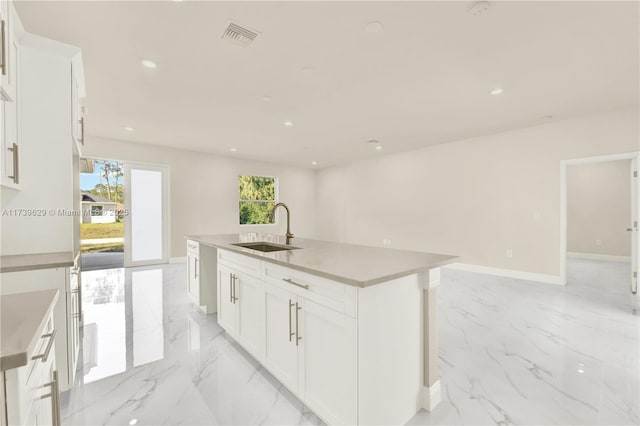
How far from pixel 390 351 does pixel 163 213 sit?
5.91 metres

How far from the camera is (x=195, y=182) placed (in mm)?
6305

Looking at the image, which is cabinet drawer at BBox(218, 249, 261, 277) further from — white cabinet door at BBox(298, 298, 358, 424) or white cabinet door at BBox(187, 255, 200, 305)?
white cabinet door at BBox(187, 255, 200, 305)

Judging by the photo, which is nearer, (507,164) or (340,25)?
(340,25)

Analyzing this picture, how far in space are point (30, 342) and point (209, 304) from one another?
97.5 inches

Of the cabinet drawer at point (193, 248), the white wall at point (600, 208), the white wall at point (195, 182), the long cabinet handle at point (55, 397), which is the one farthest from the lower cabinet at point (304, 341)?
the white wall at point (600, 208)

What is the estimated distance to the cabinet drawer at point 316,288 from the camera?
4.07ft

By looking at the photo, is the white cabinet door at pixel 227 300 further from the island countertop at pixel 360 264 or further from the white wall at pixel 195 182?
the white wall at pixel 195 182

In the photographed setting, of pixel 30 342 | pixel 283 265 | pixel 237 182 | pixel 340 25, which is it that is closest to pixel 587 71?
pixel 340 25

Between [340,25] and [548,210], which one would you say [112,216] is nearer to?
[340,25]

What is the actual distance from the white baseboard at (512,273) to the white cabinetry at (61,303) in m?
5.73

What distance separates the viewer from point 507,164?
4785mm

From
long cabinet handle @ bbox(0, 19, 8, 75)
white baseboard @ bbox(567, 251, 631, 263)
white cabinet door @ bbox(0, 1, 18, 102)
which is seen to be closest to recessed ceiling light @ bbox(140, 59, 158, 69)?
white cabinet door @ bbox(0, 1, 18, 102)

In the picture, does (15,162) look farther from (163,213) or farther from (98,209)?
(98,209)

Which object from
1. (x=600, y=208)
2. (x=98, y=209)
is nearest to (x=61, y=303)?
(x=98, y=209)
